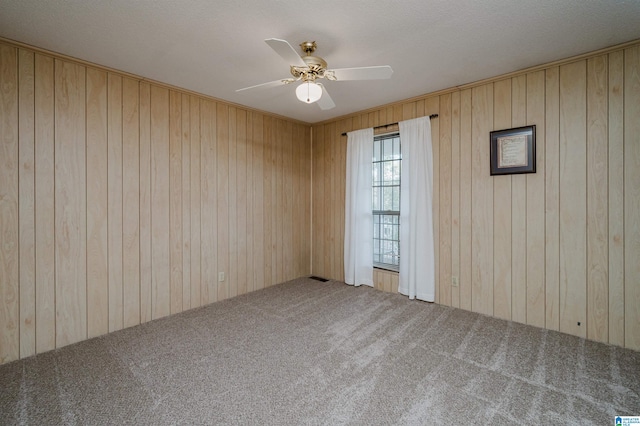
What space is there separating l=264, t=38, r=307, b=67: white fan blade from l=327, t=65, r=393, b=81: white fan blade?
27cm

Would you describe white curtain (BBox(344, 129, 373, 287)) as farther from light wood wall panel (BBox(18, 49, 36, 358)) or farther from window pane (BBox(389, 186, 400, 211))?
light wood wall panel (BBox(18, 49, 36, 358))

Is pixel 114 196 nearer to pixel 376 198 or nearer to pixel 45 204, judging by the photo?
pixel 45 204

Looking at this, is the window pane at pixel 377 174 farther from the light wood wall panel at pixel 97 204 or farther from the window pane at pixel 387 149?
the light wood wall panel at pixel 97 204

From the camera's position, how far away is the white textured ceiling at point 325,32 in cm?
189

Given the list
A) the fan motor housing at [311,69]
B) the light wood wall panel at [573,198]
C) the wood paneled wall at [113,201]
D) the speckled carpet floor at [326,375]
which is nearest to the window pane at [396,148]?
the light wood wall panel at [573,198]

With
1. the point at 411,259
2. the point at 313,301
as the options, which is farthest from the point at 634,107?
the point at 313,301

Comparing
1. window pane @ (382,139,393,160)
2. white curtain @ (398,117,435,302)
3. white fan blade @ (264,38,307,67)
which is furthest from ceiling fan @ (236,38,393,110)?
window pane @ (382,139,393,160)

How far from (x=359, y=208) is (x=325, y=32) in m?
2.40

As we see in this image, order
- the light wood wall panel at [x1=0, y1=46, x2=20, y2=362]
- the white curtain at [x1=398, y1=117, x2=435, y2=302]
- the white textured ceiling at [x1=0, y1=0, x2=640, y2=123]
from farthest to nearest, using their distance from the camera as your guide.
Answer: the white curtain at [x1=398, y1=117, x2=435, y2=302] → the light wood wall panel at [x1=0, y1=46, x2=20, y2=362] → the white textured ceiling at [x1=0, y1=0, x2=640, y2=123]

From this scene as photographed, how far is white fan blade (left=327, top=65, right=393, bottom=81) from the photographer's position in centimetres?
203

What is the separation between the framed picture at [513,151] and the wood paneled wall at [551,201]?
2.8 inches

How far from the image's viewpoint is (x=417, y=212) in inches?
140

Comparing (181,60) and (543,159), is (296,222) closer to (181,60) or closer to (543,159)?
(181,60)

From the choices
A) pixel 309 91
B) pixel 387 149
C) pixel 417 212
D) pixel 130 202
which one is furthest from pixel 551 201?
pixel 130 202
